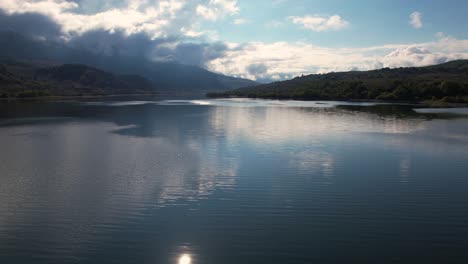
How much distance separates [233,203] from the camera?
19.6 m

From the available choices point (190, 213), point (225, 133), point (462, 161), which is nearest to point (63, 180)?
point (190, 213)

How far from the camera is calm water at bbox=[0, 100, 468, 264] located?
1432cm

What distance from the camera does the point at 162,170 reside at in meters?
26.7

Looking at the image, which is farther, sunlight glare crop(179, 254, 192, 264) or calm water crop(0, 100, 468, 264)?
calm water crop(0, 100, 468, 264)

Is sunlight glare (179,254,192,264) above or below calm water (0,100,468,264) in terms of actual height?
below

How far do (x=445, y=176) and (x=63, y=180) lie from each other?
24.0 m

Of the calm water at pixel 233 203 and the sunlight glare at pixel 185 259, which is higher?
the calm water at pixel 233 203

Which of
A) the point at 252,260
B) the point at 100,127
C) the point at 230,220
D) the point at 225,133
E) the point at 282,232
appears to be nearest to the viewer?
the point at 252,260

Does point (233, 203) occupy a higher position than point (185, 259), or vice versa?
point (233, 203)

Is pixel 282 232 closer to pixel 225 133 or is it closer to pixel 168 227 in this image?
pixel 168 227

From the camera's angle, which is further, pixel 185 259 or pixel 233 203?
pixel 233 203

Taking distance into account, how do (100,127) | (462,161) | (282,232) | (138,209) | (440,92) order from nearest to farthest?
(282,232)
(138,209)
(462,161)
(100,127)
(440,92)

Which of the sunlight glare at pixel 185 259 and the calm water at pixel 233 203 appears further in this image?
the calm water at pixel 233 203

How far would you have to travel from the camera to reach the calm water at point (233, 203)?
14.3 metres
